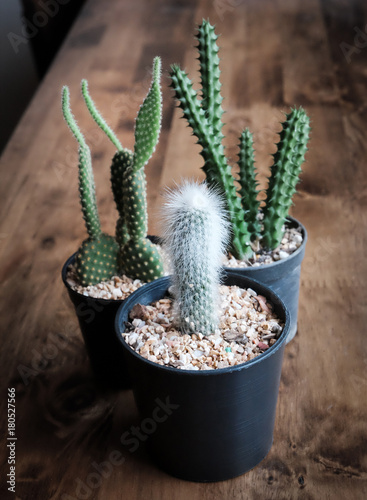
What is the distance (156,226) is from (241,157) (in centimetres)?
29

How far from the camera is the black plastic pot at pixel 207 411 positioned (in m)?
0.78

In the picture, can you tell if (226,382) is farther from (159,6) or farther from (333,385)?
(159,6)

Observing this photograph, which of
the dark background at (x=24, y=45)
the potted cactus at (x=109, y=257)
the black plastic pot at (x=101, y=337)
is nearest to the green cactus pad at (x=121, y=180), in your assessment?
the potted cactus at (x=109, y=257)

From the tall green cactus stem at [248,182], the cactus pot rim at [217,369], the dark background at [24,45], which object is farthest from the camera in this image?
the dark background at [24,45]

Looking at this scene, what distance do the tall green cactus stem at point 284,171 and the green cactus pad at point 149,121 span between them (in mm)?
250

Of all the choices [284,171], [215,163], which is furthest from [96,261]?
[284,171]

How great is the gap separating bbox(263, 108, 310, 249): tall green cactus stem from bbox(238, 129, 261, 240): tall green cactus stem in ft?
0.09

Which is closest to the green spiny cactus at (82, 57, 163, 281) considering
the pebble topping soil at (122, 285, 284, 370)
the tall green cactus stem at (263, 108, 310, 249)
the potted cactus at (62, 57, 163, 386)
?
the potted cactus at (62, 57, 163, 386)

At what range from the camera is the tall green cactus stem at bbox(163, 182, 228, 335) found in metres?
0.82

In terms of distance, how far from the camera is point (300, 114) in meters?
1.04

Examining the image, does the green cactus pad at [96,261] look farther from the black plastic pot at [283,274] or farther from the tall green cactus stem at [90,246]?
the black plastic pot at [283,274]

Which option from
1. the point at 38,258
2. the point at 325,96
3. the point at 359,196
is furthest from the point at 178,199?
the point at 325,96

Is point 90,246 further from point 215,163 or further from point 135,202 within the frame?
point 215,163

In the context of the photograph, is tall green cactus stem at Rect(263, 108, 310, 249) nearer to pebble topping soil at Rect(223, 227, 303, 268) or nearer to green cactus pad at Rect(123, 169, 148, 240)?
pebble topping soil at Rect(223, 227, 303, 268)
